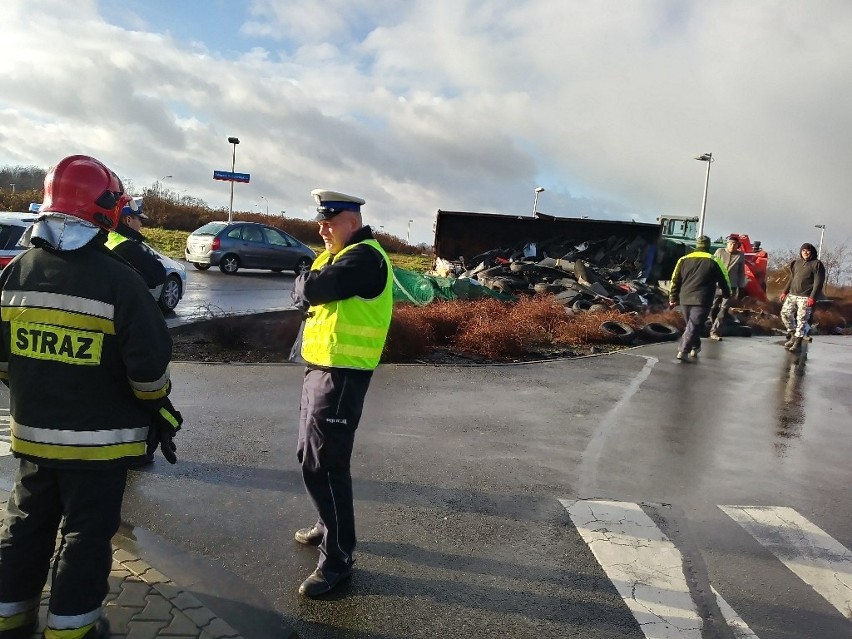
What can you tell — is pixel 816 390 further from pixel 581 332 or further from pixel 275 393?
pixel 275 393

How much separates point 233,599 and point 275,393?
4.07m

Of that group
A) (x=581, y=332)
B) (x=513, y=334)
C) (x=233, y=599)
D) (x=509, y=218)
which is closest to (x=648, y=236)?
(x=509, y=218)

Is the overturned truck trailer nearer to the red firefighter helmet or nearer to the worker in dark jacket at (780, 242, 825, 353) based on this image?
the worker in dark jacket at (780, 242, 825, 353)

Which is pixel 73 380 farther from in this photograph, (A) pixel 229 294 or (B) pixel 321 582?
(A) pixel 229 294

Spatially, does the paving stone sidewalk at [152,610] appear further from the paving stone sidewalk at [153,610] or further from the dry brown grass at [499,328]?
the dry brown grass at [499,328]

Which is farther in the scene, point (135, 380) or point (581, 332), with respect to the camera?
point (581, 332)

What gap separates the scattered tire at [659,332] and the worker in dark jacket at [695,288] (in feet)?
5.17

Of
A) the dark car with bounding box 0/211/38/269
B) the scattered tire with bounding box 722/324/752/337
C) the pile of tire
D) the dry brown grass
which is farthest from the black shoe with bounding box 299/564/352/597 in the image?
the scattered tire with bounding box 722/324/752/337

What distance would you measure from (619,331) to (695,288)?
7.21ft

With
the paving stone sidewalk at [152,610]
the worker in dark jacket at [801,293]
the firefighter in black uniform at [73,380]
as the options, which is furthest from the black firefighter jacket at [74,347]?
the worker in dark jacket at [801,293]

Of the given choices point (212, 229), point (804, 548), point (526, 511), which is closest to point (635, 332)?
point (804, 548)

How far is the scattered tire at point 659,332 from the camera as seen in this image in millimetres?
12297

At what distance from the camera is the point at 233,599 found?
10.9 feet

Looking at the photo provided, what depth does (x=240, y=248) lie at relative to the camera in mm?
19953
